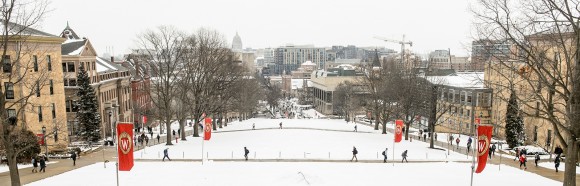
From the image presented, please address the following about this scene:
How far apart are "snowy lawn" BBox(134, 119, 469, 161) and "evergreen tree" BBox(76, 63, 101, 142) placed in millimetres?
10361

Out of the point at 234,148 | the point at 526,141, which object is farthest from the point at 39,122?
the point at 526,141

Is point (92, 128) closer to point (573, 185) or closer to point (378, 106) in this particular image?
point (378, 106)

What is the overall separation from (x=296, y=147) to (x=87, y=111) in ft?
81.9

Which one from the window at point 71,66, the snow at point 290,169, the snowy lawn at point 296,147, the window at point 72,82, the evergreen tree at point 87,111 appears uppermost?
the window at point 71,66

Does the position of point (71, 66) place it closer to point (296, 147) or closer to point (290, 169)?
point (296, 147)

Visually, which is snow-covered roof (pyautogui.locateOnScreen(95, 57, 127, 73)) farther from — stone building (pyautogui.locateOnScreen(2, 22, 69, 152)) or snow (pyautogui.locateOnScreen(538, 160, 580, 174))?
snow (pyautogui.locateOnScreen(538, 160, 580, 174))

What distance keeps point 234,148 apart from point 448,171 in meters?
19.1

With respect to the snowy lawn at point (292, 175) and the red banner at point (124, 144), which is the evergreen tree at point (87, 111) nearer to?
Answer: the snowy lawn at point (292, 175)

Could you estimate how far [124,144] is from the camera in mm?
17750

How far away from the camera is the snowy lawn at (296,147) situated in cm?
3391

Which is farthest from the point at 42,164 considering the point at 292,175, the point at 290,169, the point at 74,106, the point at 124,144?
the point at 74,106

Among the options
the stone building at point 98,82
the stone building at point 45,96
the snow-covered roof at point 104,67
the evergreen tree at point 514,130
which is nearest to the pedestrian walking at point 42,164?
the stone building at point 45,96

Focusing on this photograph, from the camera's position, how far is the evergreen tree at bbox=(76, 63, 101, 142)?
4453 cm

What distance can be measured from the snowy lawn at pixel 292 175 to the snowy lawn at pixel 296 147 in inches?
195
